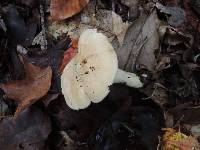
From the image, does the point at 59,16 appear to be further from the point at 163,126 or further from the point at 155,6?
the point at 163,126

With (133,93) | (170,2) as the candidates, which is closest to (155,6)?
(170,2)

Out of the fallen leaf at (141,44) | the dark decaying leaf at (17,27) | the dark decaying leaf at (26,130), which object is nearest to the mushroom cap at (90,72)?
the dark decaying leaf at (26,130)

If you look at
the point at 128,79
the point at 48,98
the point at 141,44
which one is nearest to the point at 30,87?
the point at 48,98

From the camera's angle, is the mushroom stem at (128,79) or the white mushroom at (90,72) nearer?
the white mushroom at (90,72)

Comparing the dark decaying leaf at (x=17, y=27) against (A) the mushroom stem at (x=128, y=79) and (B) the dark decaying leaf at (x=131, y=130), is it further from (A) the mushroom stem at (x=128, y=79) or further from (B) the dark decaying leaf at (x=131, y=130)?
(B) the dark decaying leaf at (x=131, y=130)

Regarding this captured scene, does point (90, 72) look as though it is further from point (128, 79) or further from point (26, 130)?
point (26, 130)

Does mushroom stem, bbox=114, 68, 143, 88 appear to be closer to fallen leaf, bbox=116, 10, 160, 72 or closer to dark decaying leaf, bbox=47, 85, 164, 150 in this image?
dark decaying leaf, bbox=47, 85, 164, 150
